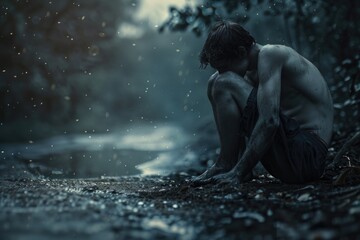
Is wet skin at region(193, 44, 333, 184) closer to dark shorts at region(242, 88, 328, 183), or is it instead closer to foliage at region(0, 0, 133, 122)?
dark shorts at region(242, 88, 328, 183)

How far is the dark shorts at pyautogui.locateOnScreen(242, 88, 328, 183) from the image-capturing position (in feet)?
10.5

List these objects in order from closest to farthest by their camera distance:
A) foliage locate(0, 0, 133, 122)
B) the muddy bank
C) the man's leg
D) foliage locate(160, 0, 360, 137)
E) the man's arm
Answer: the muddy bank < the man's arm < the man's leg < foliage locate(160, 0, 360, 137) < foliage locate(0, 0, 133, 122)

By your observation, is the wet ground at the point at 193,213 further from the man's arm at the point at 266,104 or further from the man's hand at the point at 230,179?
the man's arm at the point at 266,104

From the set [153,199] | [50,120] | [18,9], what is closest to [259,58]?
[153,199]

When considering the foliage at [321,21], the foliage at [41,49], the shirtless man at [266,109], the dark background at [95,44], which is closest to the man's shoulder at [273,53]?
the shirtless man at [266,109]

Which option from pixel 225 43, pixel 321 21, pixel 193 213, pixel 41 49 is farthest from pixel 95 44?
pixel 193 213

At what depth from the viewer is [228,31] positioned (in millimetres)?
3480

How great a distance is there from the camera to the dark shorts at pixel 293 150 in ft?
10.5

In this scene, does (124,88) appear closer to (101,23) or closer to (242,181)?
(101,23)

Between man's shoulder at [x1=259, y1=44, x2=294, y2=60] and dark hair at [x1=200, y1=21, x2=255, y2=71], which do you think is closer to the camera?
man's shoulder at [x1=259, y1=44, x2=294, y2=60]

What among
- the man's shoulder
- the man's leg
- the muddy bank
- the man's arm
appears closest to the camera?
the muddy bank

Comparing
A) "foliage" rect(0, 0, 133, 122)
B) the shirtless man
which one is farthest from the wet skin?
"foliage" rect(0, 0, 133, 122)

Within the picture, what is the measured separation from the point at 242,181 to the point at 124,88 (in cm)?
3729

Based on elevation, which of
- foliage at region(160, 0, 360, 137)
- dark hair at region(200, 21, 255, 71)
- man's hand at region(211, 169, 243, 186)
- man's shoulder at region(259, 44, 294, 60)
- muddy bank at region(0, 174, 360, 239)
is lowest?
muddy bank at region(0, 174, 360, 239)
